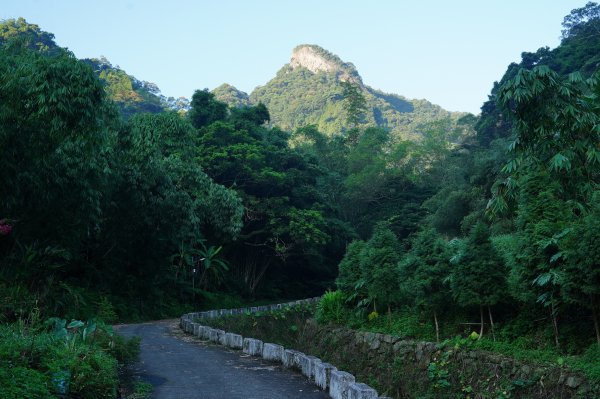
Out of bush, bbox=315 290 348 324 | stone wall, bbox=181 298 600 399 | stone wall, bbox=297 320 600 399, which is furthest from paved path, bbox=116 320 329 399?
bush, bbox=315 290 348 324

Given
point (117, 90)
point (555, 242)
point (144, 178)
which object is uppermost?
point (117, 90)

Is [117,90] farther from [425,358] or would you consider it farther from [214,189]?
[425,358]

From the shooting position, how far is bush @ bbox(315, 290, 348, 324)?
19.9m

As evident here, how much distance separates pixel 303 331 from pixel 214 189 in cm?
1704

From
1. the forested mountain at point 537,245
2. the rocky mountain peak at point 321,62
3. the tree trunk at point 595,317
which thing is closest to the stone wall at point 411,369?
the forested mountain at point 537,245

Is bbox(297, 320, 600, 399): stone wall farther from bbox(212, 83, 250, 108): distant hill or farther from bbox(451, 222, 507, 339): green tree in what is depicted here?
bbox(212, 83, 250, 108): distant hill

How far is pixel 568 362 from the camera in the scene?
10.2 m

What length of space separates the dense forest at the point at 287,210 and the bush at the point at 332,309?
6.9 inches

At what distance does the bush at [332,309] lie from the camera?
65.4ft

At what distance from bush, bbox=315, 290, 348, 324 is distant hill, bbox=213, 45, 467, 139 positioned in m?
93.1

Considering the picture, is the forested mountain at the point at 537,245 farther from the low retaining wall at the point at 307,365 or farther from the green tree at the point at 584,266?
the low retaining wall at the point at 307,365

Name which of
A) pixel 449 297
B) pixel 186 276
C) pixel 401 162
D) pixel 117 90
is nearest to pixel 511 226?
pixel 449 297

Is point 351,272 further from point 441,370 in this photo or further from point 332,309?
point 441,370

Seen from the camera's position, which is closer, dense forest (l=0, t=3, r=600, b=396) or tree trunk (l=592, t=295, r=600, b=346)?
tree trunk (l=592, t=295, r=600, b=346)
